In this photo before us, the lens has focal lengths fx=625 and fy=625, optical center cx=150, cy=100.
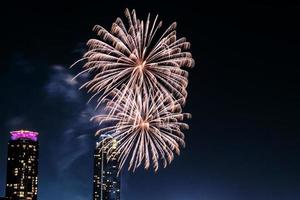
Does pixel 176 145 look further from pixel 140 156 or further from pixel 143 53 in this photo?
pixel 143 53

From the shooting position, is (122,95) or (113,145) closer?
(122,95)

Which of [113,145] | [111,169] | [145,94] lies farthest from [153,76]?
[111,169]

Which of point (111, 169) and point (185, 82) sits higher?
point (111, 169)

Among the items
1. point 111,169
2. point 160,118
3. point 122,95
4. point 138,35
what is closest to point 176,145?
point 160,118

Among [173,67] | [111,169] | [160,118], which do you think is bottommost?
[160,118]

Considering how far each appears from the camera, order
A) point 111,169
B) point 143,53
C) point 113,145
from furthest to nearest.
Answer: point 111,169
point 113,145
point 143,53

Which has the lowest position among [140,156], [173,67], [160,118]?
[140,156]

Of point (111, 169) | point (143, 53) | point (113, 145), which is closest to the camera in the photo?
point (143, 53)

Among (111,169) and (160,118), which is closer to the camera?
(160,118)

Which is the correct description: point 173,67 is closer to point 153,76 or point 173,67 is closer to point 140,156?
point 153,76
